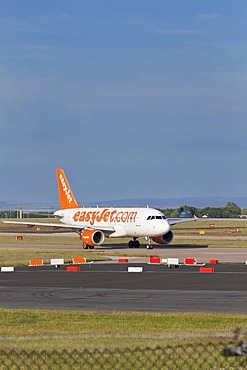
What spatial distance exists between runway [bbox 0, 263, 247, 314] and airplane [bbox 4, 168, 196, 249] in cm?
2321

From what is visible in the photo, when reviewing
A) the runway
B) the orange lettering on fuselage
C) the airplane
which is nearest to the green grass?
the runway

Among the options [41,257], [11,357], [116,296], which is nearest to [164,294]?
[116,296]

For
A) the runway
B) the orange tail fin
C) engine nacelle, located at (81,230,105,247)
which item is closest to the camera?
the runway

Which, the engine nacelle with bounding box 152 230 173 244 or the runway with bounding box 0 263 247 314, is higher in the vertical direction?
A: the engine nacelle with bounding box 152 230 173 244

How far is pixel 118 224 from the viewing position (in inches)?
2835

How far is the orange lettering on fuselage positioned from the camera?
71.2 m

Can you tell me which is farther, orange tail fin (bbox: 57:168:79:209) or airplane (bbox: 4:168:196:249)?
orange tail fin (bbox: 57:168:79:209)

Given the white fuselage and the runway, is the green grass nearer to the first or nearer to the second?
the runway

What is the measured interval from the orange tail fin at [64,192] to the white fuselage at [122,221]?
3.51 metres

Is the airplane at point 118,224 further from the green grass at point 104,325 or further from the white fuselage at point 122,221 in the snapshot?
the green grass at point 104,325

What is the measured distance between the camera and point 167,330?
2014 cm

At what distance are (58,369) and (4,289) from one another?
18.9 meters

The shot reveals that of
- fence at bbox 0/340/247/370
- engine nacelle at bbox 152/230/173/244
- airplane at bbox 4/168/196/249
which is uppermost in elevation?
airplane at bbox 4/168/196/249

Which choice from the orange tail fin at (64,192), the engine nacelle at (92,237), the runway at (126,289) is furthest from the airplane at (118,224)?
the runway at (126,289)
